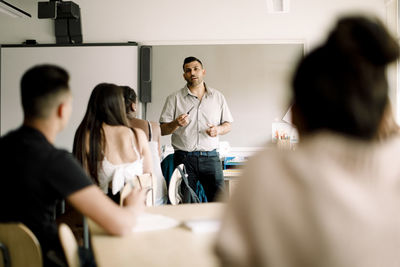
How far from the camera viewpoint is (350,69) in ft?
2.40

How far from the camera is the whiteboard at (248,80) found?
5508 mm

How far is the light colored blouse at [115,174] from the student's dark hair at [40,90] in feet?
2.87

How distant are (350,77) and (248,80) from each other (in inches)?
191

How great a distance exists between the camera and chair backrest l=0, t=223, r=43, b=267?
1.35 m

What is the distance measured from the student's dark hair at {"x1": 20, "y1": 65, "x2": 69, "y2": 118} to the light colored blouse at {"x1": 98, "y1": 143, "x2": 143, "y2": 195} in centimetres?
87

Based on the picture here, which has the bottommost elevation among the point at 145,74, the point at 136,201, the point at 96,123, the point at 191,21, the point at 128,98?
the point at 136,201

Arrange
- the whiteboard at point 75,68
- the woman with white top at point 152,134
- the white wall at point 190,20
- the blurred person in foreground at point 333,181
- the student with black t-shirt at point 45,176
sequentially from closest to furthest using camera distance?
the blurred person in foreground at point 333,181
the student with black t-shirt at point 45,176
the woman with white top at point 152,134
the white wall at point 190,20
the whiteboard at point 75,68

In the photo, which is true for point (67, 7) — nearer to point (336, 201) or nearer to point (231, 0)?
point (231, 0)

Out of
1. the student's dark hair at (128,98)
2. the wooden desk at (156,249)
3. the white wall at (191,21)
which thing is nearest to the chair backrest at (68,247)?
the wooden desk at (156,249)

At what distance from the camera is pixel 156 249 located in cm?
140

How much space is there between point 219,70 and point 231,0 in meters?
0.92

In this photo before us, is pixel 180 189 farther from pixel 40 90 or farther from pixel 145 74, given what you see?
pixel 145 74

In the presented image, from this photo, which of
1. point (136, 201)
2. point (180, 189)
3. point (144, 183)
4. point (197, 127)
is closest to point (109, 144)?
point (144, 183)

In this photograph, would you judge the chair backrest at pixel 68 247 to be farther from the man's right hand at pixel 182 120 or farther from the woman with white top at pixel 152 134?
the man's right hand at pixel 182 120
